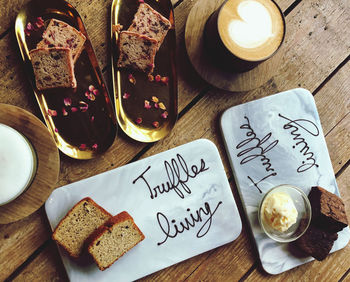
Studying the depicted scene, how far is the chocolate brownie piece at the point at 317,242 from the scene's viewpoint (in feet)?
3.10

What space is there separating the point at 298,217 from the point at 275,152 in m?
0.19

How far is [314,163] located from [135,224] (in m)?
0.55

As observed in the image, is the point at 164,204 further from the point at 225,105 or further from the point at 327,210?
the point at 327,210

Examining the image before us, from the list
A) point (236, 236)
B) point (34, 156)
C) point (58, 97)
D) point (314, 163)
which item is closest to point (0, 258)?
point (34, 156)

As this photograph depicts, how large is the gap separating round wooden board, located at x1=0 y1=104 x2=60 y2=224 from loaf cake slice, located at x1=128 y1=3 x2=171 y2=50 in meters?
0.34

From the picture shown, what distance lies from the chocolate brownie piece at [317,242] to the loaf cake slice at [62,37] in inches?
31.1

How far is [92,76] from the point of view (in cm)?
87

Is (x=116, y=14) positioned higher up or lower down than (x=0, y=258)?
higher up

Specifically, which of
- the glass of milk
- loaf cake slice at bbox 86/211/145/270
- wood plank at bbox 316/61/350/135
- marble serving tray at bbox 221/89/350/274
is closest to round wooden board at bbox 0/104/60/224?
the glass of milk

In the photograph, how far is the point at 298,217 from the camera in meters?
0.95

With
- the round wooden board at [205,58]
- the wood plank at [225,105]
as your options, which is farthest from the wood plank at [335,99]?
the round wooden board at [205,58]

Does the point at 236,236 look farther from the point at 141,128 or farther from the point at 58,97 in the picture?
the point at 58,97

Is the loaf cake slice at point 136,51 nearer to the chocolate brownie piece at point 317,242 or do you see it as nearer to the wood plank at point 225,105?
the wood plank at point 225,105

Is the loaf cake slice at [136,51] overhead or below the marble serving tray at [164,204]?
overhead
